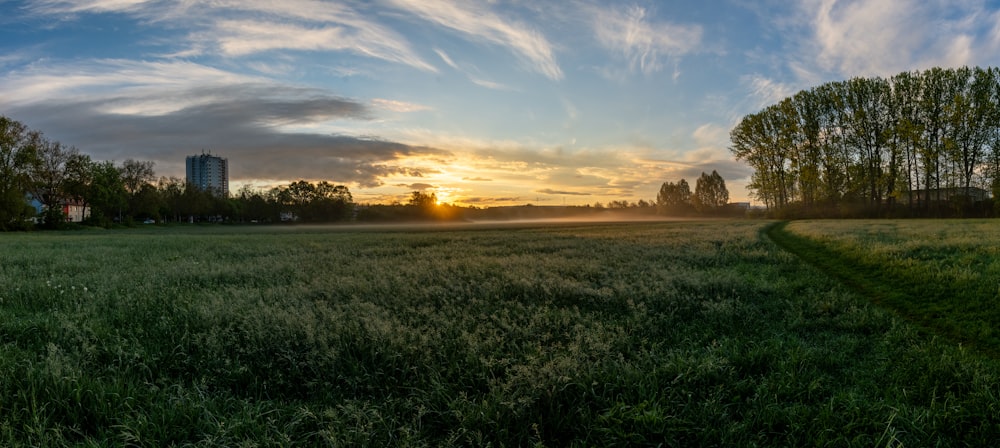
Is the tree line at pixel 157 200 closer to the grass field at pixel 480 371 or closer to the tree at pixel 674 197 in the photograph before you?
the tree at pixel 674 197

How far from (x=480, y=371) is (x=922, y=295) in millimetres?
12797

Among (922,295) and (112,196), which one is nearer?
(922,295)

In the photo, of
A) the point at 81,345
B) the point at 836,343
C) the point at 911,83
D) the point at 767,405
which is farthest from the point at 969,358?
the point at 911,83

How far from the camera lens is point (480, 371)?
5.72 meters

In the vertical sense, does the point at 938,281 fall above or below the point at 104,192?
below

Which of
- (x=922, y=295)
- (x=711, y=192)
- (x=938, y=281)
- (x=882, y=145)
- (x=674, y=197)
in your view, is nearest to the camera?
(x=922, y=295)

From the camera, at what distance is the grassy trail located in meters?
8.38

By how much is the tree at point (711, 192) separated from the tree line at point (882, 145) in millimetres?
50115

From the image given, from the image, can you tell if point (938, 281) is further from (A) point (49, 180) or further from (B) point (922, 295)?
(A) point (49, 180)

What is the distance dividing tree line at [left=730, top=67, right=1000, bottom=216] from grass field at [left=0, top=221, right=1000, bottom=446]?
238 ft

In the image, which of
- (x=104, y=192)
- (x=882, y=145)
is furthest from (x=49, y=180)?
(x=882, y=145)

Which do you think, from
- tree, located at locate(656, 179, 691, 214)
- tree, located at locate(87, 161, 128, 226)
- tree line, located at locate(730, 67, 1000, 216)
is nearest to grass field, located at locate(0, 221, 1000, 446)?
tree line, located at locate(730, 67, 1000, 216)

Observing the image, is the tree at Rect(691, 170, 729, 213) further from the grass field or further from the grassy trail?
the grass field

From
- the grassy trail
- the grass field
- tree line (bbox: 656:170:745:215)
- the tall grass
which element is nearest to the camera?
the grass field
